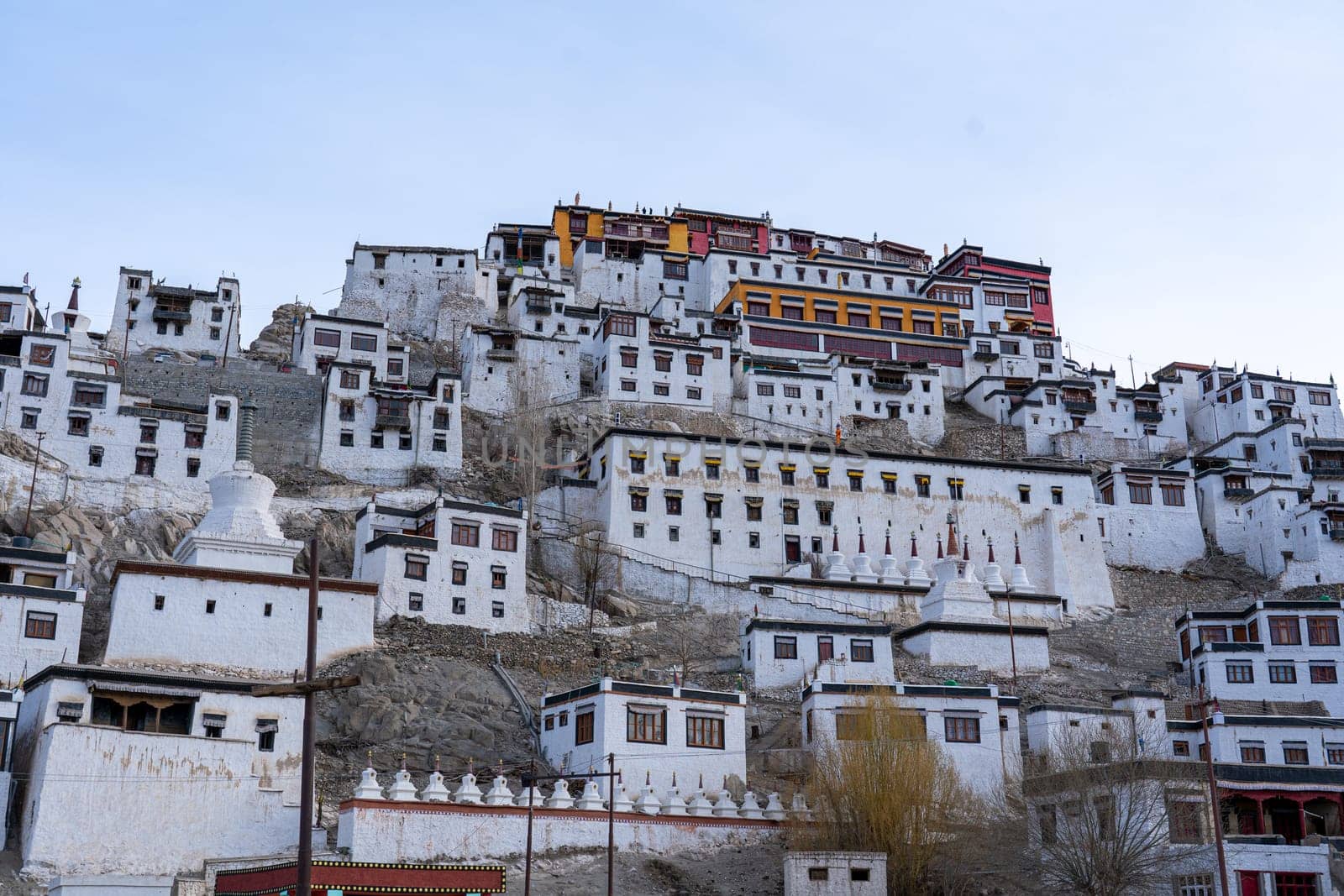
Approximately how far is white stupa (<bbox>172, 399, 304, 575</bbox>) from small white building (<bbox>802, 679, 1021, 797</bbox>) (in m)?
17.0

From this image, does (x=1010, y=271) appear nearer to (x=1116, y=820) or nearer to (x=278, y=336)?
(x=278, y=336)

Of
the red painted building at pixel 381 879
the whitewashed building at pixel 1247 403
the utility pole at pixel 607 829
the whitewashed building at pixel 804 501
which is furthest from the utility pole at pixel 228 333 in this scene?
the whitewashed building at pixel 1247 403

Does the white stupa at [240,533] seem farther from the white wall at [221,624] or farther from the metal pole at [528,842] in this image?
the metal pole at [528,842]

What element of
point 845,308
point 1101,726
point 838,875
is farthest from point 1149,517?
point 838,875

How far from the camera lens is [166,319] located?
7156 cm

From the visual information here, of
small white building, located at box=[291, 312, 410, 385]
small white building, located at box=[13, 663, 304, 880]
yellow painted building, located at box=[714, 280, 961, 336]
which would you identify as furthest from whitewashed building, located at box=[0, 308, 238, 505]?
yellow painted building, located at box=[714, 280, 961, 336]

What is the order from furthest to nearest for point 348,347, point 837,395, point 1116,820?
point 837,395, point 348,347, point 1116,820

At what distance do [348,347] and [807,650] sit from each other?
31698mm

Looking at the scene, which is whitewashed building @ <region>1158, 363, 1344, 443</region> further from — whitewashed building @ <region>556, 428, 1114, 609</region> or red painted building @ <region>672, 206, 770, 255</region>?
red painted building @ <region>672, 206, 770, 255</region>

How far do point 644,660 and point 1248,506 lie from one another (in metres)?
34.2

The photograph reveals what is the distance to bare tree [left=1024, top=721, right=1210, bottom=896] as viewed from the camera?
36.0m

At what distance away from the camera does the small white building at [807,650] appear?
49.0m

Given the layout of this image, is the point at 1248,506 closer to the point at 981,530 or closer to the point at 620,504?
the point at 981,530

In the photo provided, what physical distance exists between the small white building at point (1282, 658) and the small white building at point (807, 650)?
38.7ft
